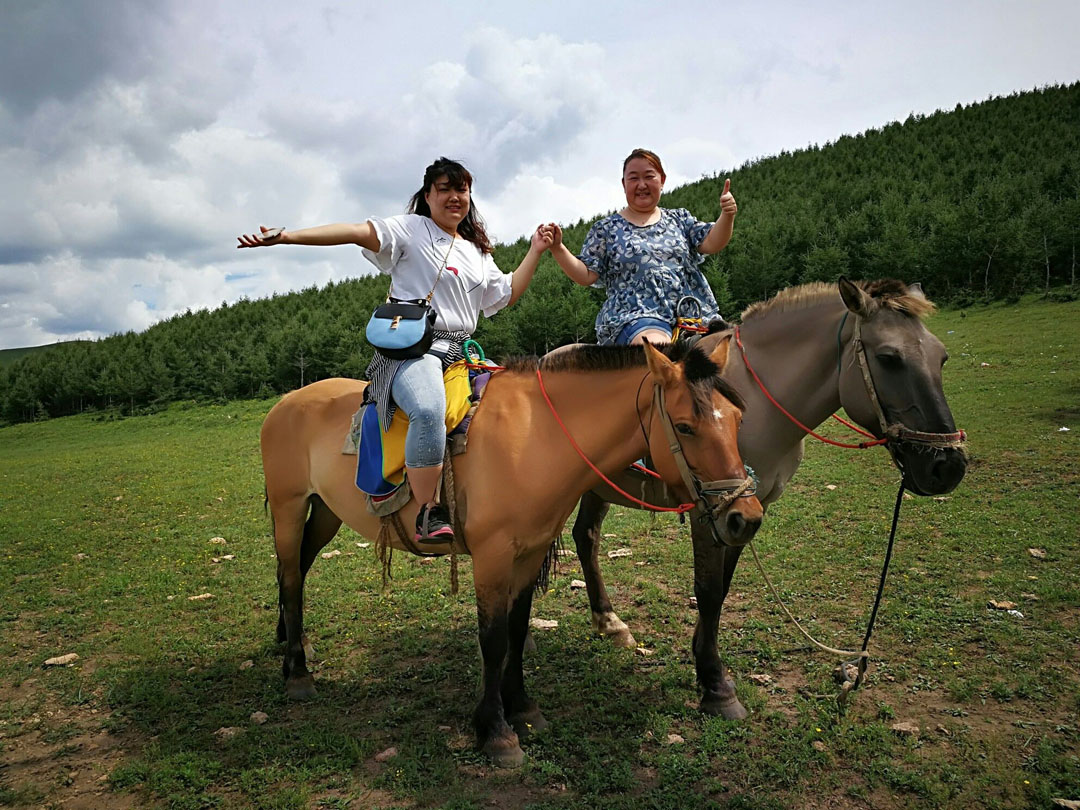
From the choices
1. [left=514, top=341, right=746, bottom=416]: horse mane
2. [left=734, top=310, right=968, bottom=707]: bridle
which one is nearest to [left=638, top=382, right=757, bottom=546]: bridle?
[left=514, top=341, right=746, bottom=416]: horse mane

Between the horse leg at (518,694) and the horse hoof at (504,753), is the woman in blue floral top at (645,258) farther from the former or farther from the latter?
the horse hoof at (504,753)

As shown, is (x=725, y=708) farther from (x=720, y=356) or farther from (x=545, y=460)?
(x=720, y=356)

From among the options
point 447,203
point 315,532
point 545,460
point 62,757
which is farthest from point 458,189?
point 62,757

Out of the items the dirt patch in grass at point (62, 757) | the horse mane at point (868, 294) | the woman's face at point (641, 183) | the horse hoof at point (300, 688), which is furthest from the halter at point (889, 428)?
the dirt patch in grass at point (62, 757)

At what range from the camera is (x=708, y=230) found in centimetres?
480

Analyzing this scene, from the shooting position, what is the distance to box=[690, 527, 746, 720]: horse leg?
4027mm

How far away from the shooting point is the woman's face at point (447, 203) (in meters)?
3.92

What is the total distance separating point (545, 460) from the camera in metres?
3.55

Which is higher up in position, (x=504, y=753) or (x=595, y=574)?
(x=595, y=574)

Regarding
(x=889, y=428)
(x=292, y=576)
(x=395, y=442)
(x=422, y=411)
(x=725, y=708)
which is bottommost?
(x=725, y=708)

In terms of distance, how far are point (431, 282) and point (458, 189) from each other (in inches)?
24.6

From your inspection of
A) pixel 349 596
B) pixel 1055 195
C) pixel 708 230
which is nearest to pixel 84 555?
pixel 349 596

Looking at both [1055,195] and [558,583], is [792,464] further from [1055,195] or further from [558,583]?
[1055,195]

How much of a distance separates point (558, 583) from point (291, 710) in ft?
9.37
